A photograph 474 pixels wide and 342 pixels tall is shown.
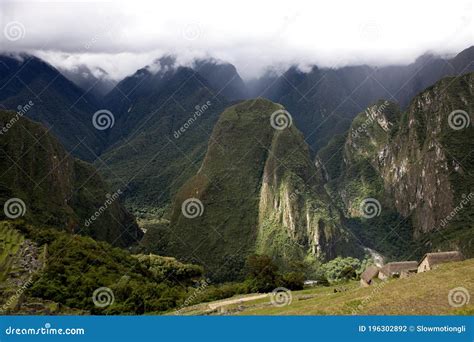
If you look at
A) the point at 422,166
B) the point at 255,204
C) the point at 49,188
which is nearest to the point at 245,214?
the point at 255,204

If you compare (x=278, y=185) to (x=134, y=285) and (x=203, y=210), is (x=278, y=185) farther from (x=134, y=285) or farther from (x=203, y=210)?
(x=134, y=285)

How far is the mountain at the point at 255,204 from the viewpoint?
8156 cm

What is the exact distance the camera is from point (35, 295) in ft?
123

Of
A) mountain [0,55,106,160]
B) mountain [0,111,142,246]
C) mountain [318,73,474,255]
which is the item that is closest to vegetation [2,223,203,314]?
mountain [0,111,142,246]

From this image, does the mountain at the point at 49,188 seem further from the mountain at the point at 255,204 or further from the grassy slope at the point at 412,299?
the grassy slope at the point at 412,299

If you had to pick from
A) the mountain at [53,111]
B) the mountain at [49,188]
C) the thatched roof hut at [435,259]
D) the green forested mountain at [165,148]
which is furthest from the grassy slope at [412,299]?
the mountain at [53,111]

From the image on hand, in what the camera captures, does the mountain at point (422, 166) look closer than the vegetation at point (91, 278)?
No

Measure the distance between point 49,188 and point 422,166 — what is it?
72.0 m

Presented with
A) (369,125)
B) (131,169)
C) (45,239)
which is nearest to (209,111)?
(131,169)

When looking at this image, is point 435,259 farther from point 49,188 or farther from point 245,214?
point 49,188

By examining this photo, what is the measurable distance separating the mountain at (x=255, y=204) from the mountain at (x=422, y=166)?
2054 cm

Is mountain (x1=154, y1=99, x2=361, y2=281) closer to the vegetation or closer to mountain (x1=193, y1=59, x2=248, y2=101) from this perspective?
the vegetation

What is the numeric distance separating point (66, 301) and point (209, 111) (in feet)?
451

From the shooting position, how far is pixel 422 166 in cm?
10906
